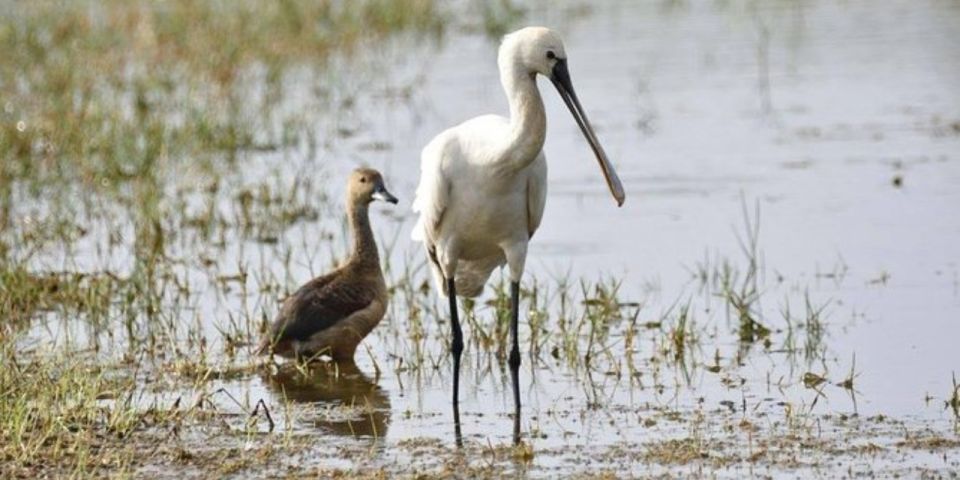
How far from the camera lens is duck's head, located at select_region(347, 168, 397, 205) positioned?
30.2ft

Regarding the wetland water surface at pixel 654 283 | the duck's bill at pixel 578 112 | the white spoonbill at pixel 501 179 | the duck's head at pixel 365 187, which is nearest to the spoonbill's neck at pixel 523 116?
the white spoonbill at pixel 501 179

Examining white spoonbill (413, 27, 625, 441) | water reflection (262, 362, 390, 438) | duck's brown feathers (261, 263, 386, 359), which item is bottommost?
water reflection (262, 362, 390, 438)

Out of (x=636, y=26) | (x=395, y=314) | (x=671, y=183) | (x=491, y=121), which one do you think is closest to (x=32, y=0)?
(x=636, y=26)

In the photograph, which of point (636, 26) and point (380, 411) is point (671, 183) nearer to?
point (380, 411)

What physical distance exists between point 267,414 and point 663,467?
5.09 ft

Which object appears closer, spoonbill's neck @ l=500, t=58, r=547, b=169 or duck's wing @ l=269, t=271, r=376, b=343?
spoonbill's neck @ l=500, t=58, r=547, b=169

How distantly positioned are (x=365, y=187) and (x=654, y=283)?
1618 millimetres

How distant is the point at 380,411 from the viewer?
7.66 meters

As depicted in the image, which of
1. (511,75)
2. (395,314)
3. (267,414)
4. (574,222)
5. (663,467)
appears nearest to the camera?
(663,467)

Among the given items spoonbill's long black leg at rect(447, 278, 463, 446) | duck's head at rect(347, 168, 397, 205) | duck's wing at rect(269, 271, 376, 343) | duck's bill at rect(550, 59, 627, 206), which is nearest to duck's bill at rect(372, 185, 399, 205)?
duck's head at rect(347, 168, 397, 205)

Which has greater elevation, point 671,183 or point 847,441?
point 671,183

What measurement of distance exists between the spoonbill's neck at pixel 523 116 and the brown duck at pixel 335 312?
131 cm

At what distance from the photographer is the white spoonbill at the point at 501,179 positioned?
24.8 feet

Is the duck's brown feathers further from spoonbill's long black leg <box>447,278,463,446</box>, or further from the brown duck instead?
spoonbill's long black leg <box>447,278,463,446</box>
